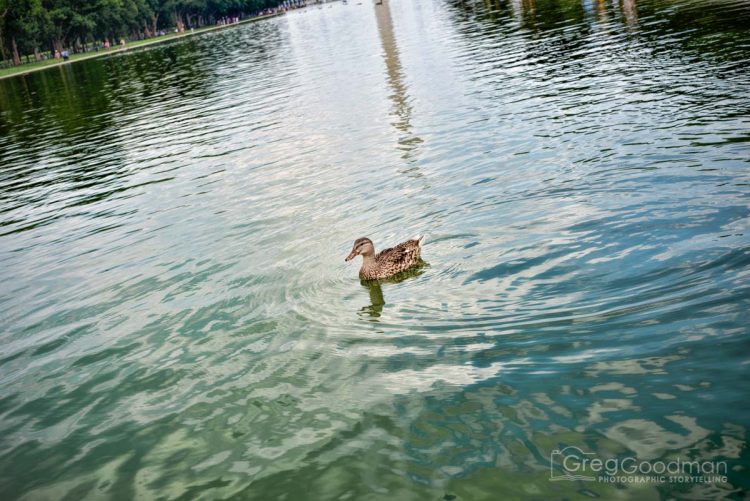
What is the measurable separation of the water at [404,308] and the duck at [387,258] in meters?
0.29

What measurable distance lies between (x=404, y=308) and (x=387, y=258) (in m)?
1.15

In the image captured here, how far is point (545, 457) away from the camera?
687cm

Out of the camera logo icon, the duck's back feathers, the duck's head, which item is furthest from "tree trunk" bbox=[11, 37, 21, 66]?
the camera logo icon

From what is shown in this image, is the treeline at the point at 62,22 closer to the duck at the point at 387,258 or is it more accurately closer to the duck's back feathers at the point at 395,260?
the duck at the point at 387,258

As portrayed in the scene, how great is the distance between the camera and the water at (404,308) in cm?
734

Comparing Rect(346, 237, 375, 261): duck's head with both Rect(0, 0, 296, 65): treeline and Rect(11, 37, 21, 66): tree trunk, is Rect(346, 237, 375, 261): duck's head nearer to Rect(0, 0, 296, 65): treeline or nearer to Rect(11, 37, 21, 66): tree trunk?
Rect(0, 0, 296, 65): treeline

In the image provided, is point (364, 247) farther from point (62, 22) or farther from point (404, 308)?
point (62, 22)

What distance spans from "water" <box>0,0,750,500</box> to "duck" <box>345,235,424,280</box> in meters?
0.29

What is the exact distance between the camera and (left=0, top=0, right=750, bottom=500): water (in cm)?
734

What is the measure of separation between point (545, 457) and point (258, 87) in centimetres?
3969

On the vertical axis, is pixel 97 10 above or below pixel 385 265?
above

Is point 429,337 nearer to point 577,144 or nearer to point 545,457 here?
point 545,457

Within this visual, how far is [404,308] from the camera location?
10.6 m

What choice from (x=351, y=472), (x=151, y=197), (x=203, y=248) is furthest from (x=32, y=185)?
(x=351, y=472)
